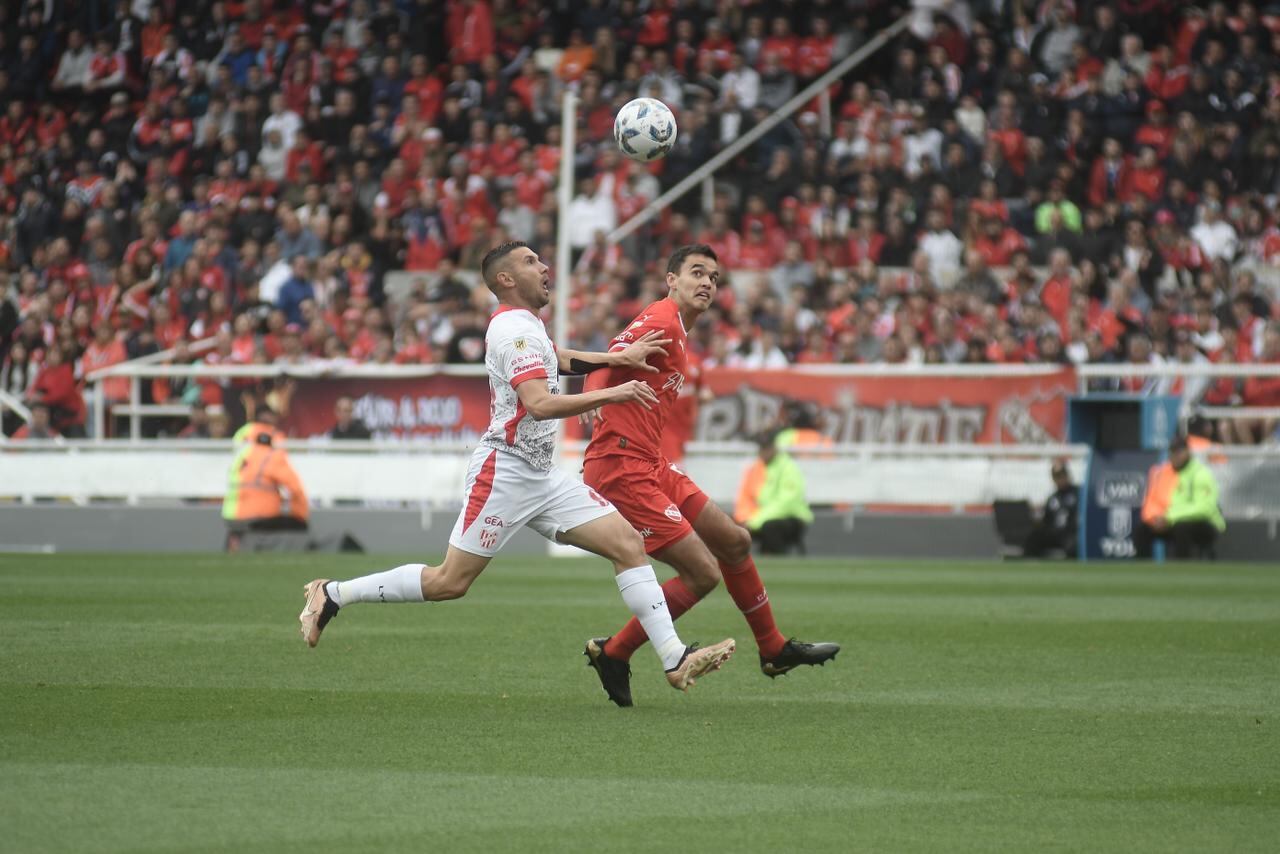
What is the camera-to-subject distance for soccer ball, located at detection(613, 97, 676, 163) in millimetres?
11594

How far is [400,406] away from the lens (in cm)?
2320

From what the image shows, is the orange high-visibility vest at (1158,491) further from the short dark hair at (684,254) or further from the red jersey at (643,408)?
the red jersey at (643,408)

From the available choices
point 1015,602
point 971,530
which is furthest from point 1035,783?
point 971,530

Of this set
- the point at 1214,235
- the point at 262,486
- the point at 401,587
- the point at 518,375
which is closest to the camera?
the point at 518,375

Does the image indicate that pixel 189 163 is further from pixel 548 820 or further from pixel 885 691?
pixel 548 820

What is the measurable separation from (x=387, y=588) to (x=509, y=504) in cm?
64

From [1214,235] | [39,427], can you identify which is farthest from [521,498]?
[39,427]

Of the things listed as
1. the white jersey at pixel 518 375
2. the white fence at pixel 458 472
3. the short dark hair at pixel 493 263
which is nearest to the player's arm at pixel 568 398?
the white jersey at pixel 518 375

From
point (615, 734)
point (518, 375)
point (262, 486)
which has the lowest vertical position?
point (262, 486)

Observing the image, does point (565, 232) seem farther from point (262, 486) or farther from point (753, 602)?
point (753, 602)

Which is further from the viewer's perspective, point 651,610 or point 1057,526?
point 1057,526

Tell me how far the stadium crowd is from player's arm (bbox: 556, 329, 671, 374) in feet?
44.4

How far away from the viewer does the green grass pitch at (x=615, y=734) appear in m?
5.45

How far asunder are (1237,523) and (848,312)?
15.8 ft
